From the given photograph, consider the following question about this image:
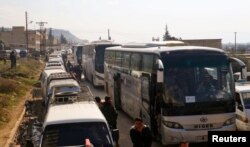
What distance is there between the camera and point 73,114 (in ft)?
35.3

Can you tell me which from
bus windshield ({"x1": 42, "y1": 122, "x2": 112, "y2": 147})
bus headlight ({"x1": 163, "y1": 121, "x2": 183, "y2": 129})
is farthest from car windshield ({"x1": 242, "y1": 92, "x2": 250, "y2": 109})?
bus windshield ({"x1": 42, "y1": 122, "x2": 112, "y2": 147})

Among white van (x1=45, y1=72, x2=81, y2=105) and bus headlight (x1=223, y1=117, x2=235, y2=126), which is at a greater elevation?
white van (x1=45, y1=72, x2=81, y2=105)

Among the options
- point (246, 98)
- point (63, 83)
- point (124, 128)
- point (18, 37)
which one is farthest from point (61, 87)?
point (18, 37)

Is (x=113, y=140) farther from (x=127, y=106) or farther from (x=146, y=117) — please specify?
(x=127, y=106)

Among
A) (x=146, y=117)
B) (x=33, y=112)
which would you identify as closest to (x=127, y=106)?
(x=146, y=117)

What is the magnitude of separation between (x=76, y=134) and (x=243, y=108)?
710 cm

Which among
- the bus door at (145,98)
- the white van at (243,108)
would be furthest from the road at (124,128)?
the white van at (243,108)

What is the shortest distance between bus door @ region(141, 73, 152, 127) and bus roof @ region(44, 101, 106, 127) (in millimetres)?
3159

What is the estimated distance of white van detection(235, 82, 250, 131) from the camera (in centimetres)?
1470

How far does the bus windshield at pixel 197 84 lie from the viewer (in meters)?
13.4

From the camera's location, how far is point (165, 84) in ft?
44.4

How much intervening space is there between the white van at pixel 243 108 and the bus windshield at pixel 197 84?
1.46 meters

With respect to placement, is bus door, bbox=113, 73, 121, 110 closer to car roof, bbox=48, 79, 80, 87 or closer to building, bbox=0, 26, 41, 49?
car roof, bbox=48, 79, 80, 87

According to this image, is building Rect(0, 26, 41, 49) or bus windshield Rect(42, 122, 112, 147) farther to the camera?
building Rect(0, 26, 41, 49)
